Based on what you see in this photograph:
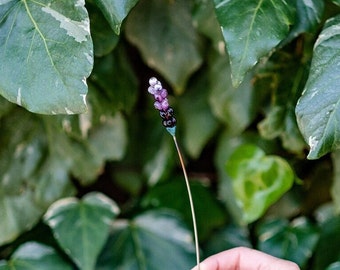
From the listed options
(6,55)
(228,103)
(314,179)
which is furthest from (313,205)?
(6,55)

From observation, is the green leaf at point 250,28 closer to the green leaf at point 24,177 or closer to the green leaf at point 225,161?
the green leaf at point 225,161

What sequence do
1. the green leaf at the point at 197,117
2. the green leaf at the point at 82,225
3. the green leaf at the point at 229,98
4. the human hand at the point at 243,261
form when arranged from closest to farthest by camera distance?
the human hand at the point at 243,261 → the green leaf at the point at 82,225 → the green leaf at the point at 229,98 → the green leaf at the point at 197,117

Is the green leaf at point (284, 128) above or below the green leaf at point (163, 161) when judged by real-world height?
above

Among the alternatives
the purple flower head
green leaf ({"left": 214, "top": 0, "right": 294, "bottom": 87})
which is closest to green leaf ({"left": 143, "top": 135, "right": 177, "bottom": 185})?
green leaf ({"left": 214, "top": 0, "right": 294, "bottom": 87})

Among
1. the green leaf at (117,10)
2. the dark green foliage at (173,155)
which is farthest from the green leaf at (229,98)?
the green leaf at (117,10)

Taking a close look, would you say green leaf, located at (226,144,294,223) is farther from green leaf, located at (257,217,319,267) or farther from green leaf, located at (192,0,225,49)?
green leaf, located at (192,0,225,49)

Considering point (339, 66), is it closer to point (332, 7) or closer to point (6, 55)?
point (332, 7)

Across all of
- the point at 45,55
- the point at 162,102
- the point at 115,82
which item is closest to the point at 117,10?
the point at 45,55
